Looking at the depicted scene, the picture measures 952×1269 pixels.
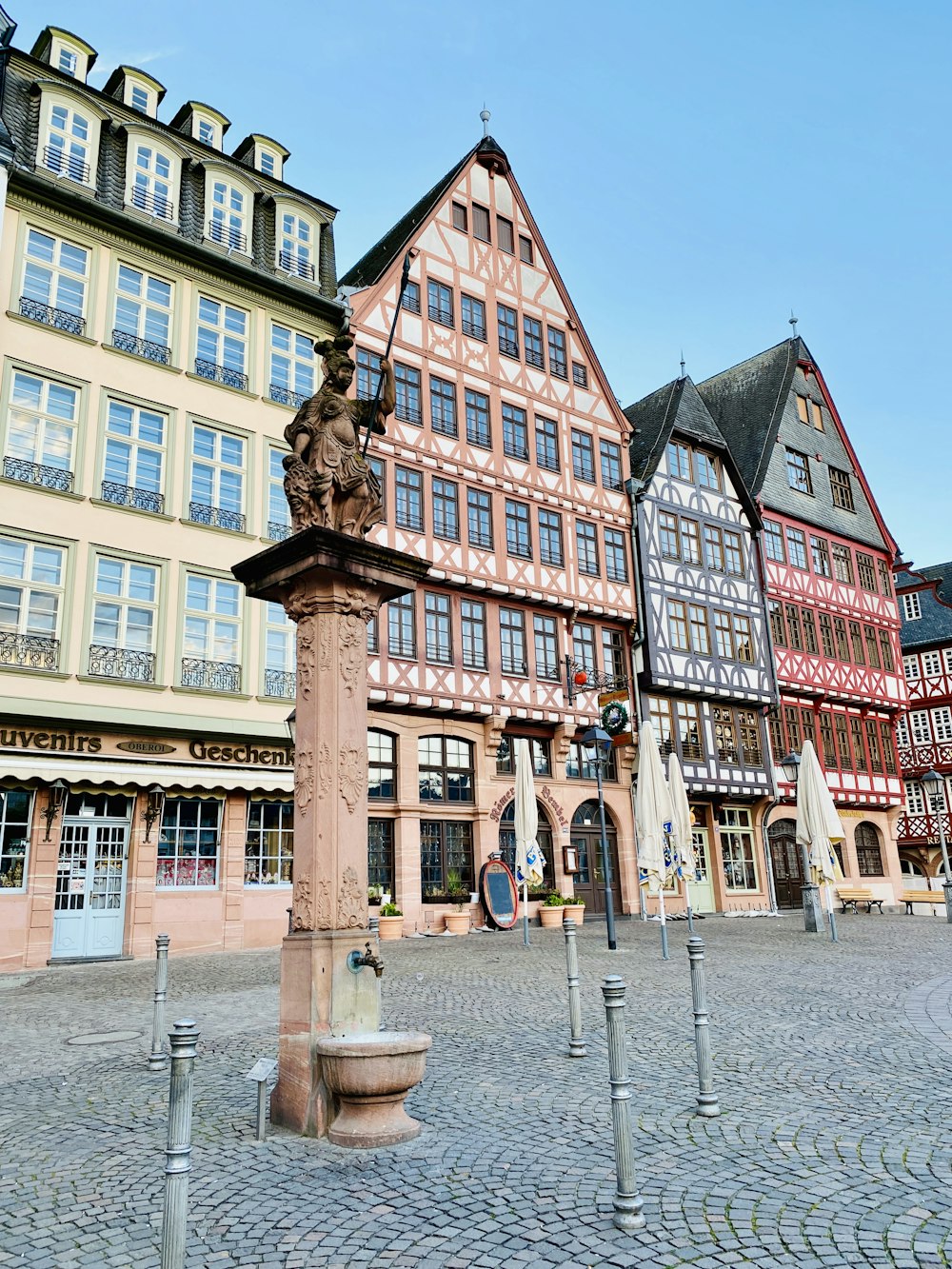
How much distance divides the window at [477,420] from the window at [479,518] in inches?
56.4

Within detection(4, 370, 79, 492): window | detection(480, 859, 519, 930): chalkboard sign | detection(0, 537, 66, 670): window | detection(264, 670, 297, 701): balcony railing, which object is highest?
detection(4, 370, 79, 492): window

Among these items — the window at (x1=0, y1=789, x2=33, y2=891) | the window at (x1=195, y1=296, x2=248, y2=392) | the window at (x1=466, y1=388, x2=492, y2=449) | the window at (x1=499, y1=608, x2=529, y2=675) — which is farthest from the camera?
the window at (x1=466, y1=388, x2=492, y2=449)

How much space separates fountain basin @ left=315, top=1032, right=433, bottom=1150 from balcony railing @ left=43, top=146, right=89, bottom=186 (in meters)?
19.7

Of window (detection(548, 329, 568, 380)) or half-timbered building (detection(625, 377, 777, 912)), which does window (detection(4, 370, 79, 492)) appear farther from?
half-timbered building (detection(625, 377, 777, 912))

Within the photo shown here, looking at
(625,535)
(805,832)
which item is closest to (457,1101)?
(805,832)

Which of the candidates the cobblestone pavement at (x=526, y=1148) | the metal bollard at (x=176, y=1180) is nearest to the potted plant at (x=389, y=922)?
the cobblestone pavement at (x=526, y=1148)

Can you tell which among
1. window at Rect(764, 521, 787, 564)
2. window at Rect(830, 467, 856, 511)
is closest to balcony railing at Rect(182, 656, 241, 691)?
window at Rect(764, 521, 787, 564)

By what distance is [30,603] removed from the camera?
1827cm

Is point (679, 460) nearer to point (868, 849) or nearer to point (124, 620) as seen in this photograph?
point (868, 849)

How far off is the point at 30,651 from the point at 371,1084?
46.9 ft

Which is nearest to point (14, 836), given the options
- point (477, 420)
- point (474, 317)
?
point (477, 420)

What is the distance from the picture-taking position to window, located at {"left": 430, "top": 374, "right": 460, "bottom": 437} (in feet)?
83.9

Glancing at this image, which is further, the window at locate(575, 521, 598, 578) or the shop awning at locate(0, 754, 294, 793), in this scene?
the window at locate(575, 521, 598, 578)

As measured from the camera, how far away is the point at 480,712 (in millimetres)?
24516
